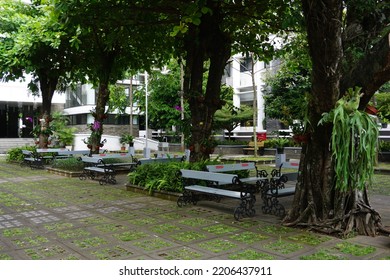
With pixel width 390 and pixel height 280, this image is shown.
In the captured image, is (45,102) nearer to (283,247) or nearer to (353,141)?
(283,247)

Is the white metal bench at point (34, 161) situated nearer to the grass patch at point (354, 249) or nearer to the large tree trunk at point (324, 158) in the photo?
the large tree trunk at point (324, 158)

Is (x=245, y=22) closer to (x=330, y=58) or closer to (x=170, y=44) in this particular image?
(x=170, y=44)

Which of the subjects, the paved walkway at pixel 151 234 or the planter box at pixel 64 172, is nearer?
the paved walkway at pixel 151 234

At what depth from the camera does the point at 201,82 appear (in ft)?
37.1

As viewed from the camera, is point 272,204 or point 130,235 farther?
point 272,204

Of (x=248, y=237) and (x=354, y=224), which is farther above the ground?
(x=354, y=224)

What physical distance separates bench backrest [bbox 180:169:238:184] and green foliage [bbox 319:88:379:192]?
8.03ft

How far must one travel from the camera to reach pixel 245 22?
1282 cm

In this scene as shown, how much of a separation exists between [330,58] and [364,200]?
2453 mm

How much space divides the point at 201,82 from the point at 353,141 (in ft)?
19.8

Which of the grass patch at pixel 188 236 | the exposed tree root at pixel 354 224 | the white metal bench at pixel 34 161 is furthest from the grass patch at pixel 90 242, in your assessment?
the white metal bench at pixel 34 161

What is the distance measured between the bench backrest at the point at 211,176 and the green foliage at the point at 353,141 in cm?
245

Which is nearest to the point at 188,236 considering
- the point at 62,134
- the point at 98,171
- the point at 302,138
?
the point at 302,138

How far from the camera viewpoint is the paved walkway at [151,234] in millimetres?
5516
